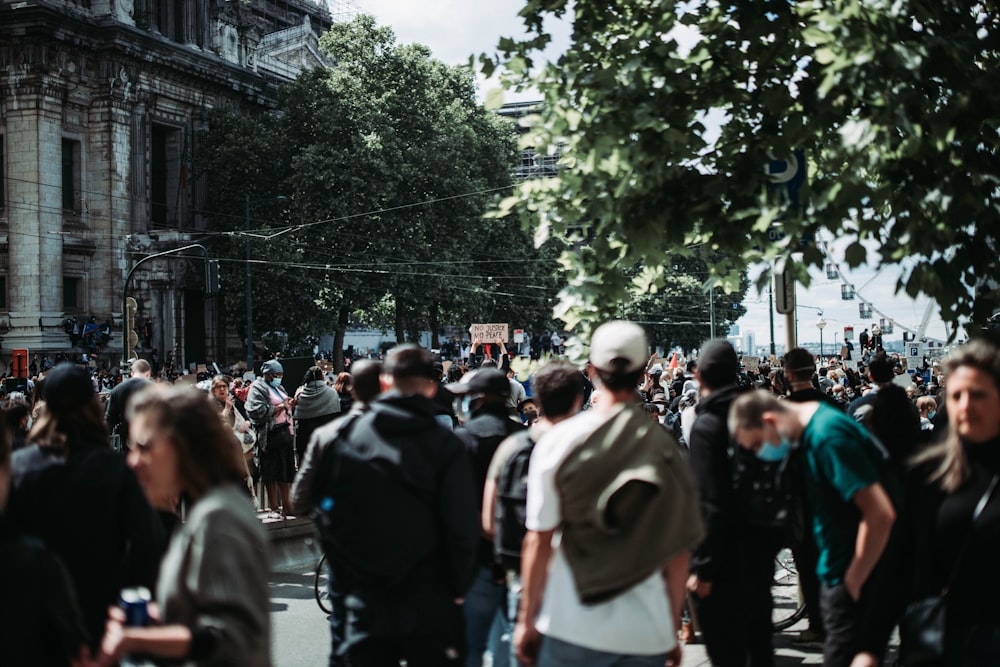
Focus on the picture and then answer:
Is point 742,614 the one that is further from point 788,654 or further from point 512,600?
point 788,654

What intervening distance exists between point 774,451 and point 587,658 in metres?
1.70

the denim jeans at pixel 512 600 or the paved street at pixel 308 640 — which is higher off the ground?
the denim jeans at pixel 512 600

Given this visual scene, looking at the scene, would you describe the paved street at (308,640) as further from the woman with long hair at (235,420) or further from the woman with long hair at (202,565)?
the woman with long hair at (202,565)

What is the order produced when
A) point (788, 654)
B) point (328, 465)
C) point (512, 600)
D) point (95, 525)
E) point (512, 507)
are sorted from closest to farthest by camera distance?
point (95, 525) < point (328, 465) < point (512, 507) < point (512, 600) < point (788, 654)

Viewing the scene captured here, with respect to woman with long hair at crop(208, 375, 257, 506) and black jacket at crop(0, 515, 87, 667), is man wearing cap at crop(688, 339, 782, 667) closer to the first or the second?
black jacket at crop(0, 515, 87, 667)

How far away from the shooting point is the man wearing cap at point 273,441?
12562 millimetres

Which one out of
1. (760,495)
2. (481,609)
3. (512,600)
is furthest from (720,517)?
(481,609)

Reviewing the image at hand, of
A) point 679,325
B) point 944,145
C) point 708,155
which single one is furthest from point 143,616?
point 679,325

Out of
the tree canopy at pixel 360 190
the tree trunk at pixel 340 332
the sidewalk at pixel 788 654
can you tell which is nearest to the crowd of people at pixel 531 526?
the sidewalk at pixel 788 654

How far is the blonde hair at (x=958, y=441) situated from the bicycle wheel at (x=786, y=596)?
3670 mm

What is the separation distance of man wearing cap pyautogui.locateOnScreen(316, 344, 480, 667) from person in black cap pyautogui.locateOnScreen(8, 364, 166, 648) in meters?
0.70

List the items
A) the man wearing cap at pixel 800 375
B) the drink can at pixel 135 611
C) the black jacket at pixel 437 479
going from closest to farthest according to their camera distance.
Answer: the drink can at pixel 135 611 → the black jacket at pixel 437 479 → the man wearing cap at pixel 800 375

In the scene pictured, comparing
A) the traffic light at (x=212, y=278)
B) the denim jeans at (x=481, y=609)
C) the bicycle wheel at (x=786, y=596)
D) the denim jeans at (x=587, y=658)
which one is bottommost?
the bicycle wheel at (x=786, y=596)

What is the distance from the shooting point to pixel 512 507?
15.7 ft
